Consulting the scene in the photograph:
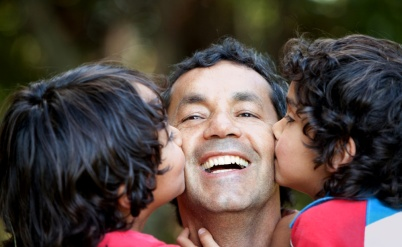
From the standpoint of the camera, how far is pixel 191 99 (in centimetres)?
391

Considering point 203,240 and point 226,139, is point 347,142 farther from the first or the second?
point 203,240

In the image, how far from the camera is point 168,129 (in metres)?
3.18

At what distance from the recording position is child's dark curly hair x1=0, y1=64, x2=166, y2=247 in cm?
279

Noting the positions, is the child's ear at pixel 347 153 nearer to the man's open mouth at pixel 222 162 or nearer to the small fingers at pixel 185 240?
the man's open mouth at pixel 222 162

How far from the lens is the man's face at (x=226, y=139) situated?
12.0ft

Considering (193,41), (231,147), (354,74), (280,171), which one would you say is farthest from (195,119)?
(193,41)

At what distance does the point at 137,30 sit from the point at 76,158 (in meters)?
4.59

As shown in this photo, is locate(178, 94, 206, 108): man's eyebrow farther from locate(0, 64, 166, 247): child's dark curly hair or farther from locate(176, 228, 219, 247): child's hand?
locate(0, 64, 166, 247): child's dark curly hair

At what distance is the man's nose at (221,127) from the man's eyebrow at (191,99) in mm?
125

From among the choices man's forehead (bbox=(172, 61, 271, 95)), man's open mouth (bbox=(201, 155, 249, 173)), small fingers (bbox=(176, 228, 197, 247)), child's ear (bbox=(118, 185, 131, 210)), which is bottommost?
small fingers (bbox=(176, 228, 197, 247))

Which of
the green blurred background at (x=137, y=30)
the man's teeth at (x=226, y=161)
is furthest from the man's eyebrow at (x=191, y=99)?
the green blurred background at (x=137, y=30)

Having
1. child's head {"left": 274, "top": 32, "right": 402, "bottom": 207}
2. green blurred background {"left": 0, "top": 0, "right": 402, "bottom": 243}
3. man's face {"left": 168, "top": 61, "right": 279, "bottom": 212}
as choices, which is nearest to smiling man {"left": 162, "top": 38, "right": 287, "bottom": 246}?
man's face {"left": 168, "top": 61, "right": 279, "bottom": 212}

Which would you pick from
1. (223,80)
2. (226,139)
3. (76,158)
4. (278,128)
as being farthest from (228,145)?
(76,158)

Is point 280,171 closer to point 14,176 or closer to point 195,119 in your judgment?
point 195,119
